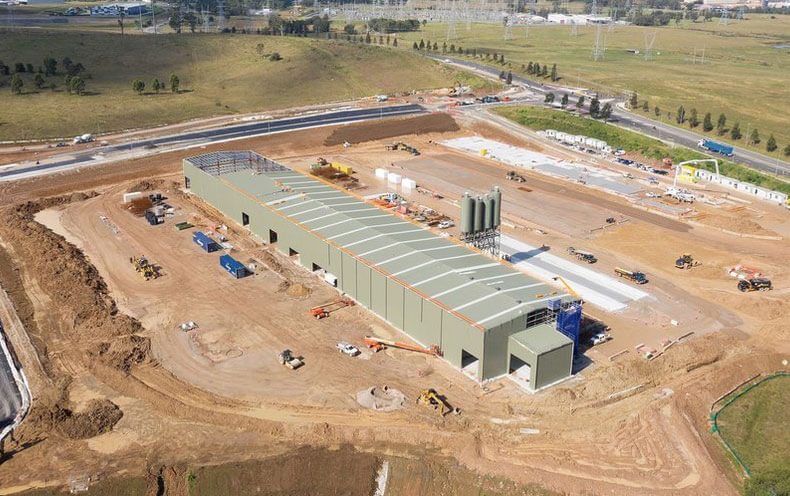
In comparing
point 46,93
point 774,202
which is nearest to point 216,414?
point 774,202

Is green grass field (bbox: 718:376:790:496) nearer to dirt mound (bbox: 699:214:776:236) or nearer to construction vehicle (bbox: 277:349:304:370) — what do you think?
construction vehicle (bbox: 277:349:304:370)

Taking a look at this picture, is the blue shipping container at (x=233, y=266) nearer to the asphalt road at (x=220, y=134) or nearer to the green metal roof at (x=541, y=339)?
the green metal roof at (x=541, y=339)

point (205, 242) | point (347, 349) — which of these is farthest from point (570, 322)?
point (205, 242)

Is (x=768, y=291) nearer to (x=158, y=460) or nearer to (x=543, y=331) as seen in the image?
(x=543, y=331)

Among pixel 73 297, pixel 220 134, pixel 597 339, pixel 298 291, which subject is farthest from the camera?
pixel 220 134

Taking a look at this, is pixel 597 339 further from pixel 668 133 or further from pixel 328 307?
pixel 668 133
